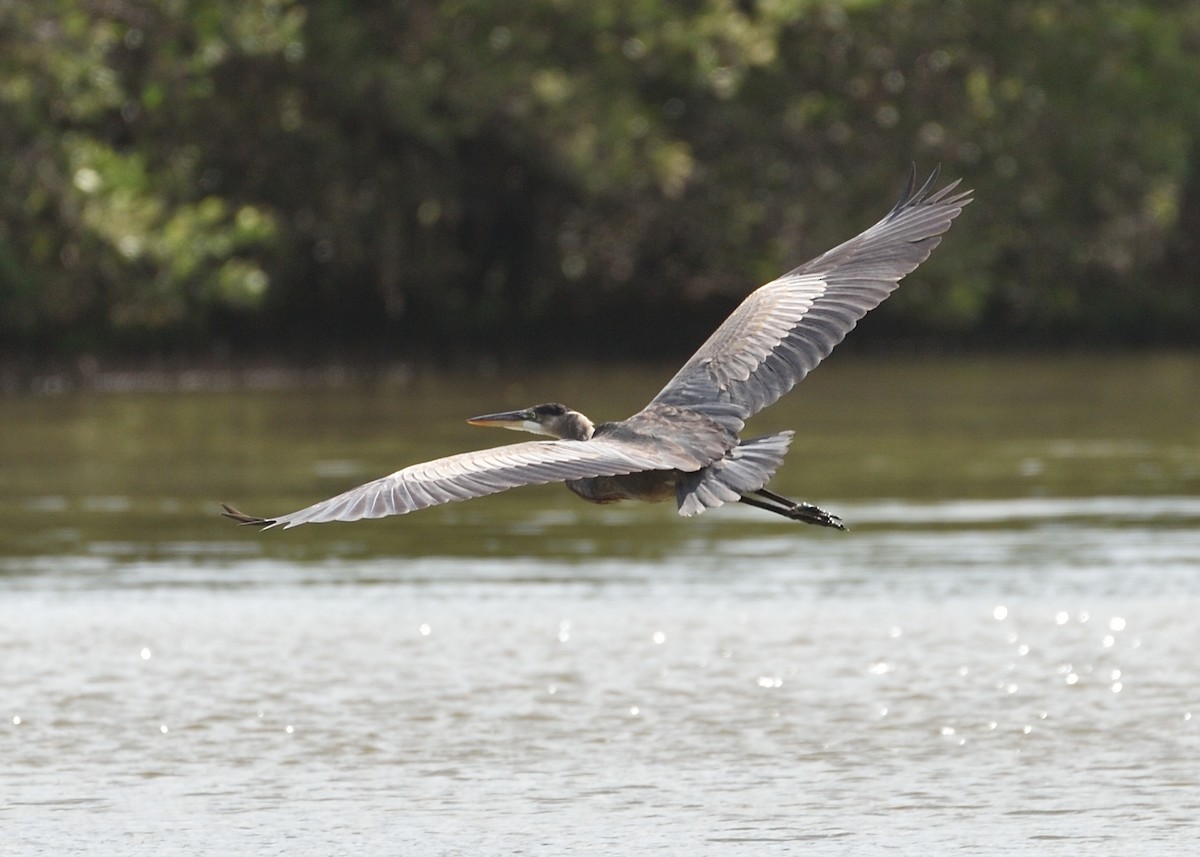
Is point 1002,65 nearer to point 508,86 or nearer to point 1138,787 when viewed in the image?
point 508,86

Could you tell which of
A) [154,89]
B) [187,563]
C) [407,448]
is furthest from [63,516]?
[154,89]

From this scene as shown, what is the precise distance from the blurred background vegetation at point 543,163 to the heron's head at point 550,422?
1759 cm

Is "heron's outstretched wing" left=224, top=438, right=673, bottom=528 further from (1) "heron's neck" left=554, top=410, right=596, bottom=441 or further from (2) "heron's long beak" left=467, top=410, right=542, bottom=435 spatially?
(2) "heron's long beak" left=467, top=410, right=542, bottom=435

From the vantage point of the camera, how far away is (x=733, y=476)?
23.3 feet

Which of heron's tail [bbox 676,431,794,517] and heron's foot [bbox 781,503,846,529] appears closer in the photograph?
heron's tail [bbox 676,431,794,517]

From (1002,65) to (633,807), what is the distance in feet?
96.8

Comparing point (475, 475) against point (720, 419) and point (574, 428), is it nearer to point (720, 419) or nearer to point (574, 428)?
point (720, 419)

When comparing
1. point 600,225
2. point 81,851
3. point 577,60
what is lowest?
point 81,851

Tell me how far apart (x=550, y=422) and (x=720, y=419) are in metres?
0.67

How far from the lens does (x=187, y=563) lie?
12328 millimetres

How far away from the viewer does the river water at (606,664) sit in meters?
7.03

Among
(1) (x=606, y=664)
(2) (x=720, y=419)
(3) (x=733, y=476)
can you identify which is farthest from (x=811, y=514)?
(1) (x=606, y=664)

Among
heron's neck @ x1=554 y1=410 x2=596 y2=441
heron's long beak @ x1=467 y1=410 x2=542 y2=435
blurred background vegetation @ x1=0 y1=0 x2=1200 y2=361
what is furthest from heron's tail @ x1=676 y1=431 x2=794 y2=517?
blurred background vegetation @ x1=0 y1=0 x2=1200 y2=361

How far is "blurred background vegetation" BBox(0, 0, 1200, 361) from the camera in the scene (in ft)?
85.2
